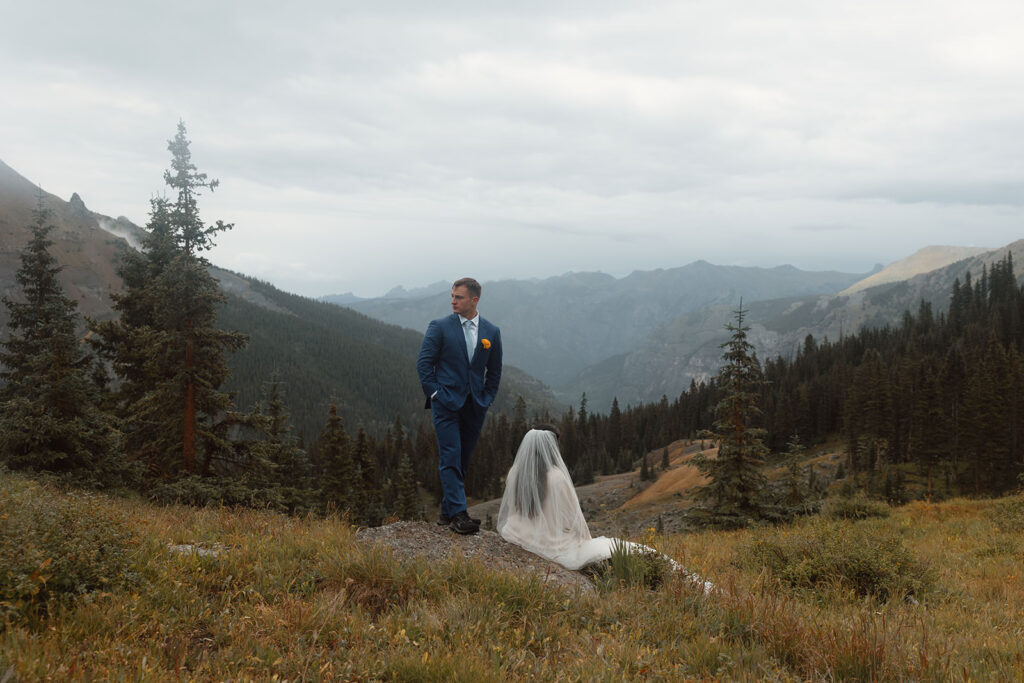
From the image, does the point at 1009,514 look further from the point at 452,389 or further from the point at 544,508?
the point at 452,389

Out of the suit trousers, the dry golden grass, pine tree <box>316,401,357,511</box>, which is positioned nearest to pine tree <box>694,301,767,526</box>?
the suit trousers

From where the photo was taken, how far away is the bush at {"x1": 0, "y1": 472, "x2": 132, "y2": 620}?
138 inches

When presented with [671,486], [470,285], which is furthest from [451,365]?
[671,486]

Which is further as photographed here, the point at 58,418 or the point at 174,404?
the point at 174,404

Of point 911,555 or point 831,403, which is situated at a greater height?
Result: point 911,555

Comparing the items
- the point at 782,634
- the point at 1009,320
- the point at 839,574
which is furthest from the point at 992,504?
Answer: the point at 1009,320

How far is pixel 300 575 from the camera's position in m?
4.81

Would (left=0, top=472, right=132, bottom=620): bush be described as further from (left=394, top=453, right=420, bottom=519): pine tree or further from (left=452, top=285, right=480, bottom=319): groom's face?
(left=394, top=453, right=420, bottom=519): pine tree

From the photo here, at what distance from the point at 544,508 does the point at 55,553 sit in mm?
4643

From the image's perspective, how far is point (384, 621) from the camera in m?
3.92

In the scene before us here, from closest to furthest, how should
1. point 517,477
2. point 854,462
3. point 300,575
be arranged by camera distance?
1. point 300,575
2. point 517,477
3. point 854,462

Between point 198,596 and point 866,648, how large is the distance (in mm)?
4941

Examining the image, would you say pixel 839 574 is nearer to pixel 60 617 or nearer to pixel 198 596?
pixel 198 596

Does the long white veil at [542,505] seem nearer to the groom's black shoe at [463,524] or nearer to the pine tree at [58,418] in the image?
the groom's black shoe at [463,524]
